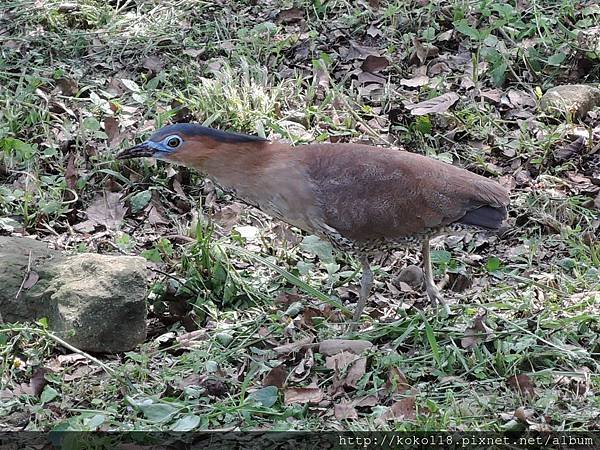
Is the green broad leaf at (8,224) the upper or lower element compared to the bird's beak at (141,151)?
lower

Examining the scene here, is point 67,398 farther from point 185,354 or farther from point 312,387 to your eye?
point 312,387

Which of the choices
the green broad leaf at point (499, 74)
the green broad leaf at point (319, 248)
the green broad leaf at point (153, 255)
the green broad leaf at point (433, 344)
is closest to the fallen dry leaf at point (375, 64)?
the green broad leaf at point (499, 74)

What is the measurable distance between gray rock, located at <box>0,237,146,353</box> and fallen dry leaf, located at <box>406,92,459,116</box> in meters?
2.64

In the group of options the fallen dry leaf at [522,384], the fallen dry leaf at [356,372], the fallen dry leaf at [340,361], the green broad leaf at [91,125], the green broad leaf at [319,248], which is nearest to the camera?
the fallen dry leaf at [522,384]

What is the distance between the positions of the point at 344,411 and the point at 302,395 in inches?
9.8

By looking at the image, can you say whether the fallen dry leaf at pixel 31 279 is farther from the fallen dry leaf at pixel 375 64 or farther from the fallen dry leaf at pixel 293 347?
the fallen dry leaf at pixel 375 64

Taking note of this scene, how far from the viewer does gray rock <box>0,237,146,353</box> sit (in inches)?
198

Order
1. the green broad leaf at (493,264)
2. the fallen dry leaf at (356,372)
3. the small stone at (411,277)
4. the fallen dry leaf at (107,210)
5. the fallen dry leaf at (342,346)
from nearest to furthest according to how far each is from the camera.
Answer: the fallen dry leaf at (356,372) → the fallen dry leaf at (342,346) → the green broad leaf at (493,264) → the small stone at (411,277) → the fallen dry leaf at (107,210)

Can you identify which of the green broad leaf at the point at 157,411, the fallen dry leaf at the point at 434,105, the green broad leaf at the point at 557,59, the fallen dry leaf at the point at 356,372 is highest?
the green broad leaf at the point at 557,59

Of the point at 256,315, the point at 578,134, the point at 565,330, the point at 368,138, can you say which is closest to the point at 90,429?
the point at 256,315

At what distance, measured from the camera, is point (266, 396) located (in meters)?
4.65

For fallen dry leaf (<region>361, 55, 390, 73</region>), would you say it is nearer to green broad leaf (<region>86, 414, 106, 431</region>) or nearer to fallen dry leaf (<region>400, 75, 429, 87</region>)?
fallen dry leaf (<region>400, 75, 429, 87</region>)

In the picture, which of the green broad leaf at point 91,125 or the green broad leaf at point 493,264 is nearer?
the green broad leaf at point 493,264

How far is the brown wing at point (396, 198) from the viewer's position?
5215 millimetres
